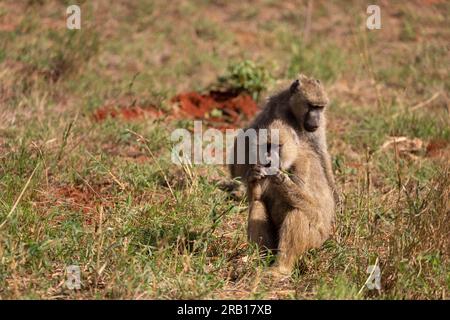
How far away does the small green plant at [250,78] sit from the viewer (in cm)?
955

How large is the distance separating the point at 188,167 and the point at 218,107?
3.30 meters

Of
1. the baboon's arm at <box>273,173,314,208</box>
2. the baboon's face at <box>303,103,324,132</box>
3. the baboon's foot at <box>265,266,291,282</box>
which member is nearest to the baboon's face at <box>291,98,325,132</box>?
the baboon's face at <box>303,103,324,132</box>

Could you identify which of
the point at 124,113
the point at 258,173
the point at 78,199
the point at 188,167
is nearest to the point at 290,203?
the point at 258,173

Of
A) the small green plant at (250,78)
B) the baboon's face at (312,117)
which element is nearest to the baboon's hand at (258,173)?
the baboon's face at (312,117)

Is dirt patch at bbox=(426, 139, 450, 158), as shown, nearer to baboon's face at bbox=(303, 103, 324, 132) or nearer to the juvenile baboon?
baboon's face at bbox=(303, 103, 324, 132)

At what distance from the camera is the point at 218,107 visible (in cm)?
938

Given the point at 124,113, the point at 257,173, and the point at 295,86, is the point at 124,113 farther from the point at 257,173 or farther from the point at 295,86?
the point at 257,173

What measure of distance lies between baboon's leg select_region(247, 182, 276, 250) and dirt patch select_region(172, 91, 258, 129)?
3.36m

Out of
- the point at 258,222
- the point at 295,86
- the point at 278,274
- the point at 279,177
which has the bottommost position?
the point at 278,274

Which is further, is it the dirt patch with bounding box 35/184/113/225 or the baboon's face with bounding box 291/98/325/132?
the baboon's face with bounding box 291/98/325/132

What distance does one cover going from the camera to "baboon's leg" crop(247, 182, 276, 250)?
5.53 metres

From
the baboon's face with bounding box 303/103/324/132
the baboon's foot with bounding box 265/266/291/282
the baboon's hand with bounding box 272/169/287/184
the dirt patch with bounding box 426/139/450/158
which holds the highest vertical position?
the baboon's face with bounding box 303/103/324/132

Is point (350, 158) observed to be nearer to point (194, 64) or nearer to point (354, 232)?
point (354, 232)

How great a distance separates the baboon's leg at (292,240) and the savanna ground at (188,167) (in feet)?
0.29
